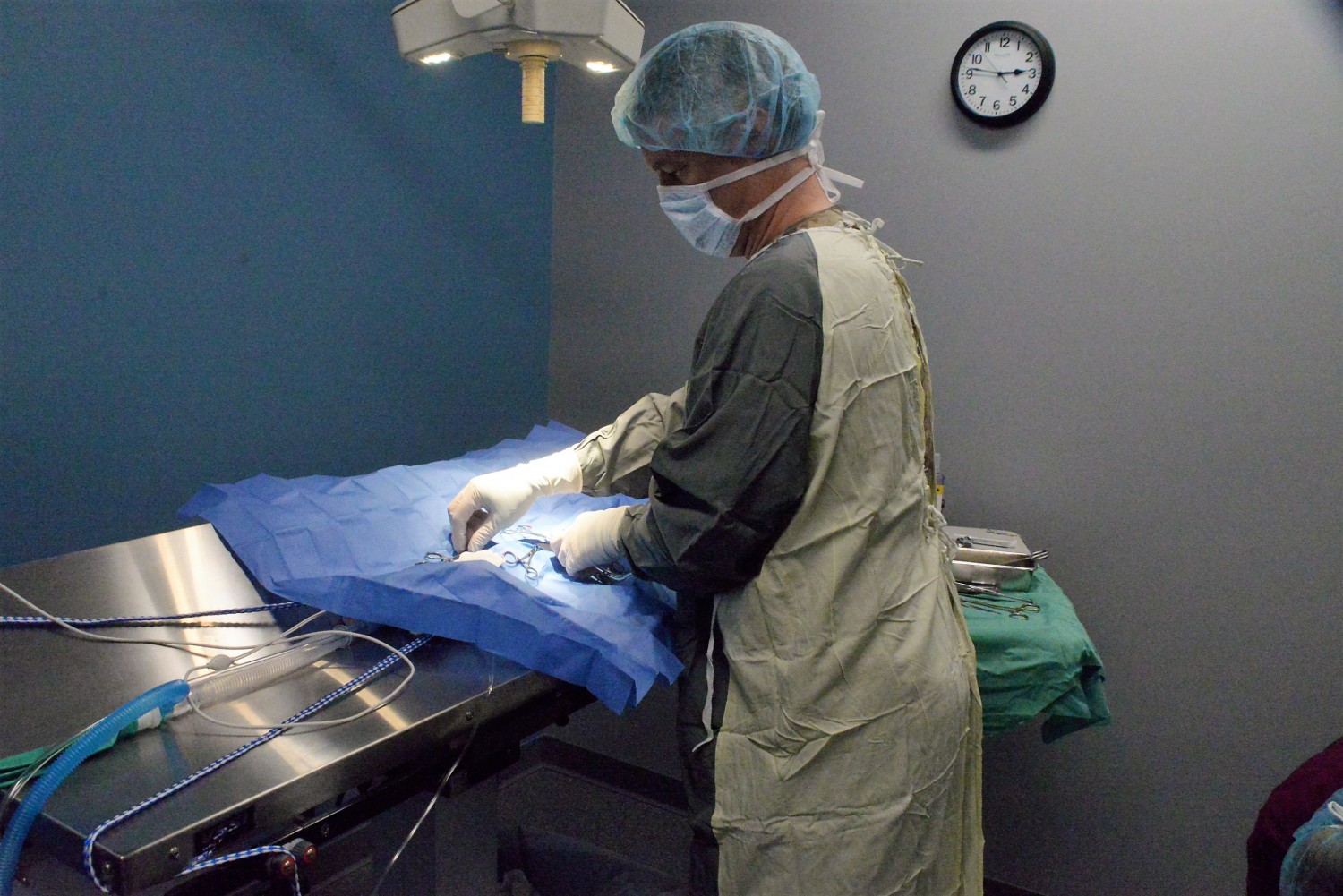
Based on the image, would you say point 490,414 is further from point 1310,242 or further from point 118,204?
point 1310,242

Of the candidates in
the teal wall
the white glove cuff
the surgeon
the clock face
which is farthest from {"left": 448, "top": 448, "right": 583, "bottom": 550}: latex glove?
the clock face

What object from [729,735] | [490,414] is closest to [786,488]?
[729,735]

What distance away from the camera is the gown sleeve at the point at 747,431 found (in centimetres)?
120

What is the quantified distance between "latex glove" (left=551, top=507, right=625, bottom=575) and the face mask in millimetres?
461

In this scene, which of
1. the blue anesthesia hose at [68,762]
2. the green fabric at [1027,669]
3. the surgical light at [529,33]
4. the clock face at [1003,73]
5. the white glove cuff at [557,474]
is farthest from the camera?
the clock face at [1003,73]

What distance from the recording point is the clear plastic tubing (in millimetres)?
1163

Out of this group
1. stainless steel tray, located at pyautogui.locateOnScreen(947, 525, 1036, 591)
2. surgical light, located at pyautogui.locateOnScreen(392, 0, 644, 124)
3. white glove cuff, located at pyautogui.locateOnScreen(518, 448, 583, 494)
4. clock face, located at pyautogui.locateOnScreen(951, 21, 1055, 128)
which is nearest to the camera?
surgical light, located at pyautogui.locateOnScreen(392, 0, 644, 124)

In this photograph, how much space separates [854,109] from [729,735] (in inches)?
70.2

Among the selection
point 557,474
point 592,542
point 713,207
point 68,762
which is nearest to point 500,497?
point 557,474

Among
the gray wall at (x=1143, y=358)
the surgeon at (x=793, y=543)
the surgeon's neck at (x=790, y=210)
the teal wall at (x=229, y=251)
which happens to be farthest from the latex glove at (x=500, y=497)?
the gray wall at (x=1143, y=358)

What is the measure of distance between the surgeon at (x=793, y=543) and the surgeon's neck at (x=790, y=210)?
0.02 meters

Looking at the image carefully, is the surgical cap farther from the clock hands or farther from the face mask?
the clock hands

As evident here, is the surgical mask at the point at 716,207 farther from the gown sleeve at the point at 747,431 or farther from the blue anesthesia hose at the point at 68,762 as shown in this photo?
the blue anesthesia hose at the point at 68,762

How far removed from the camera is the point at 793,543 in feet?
4.15
